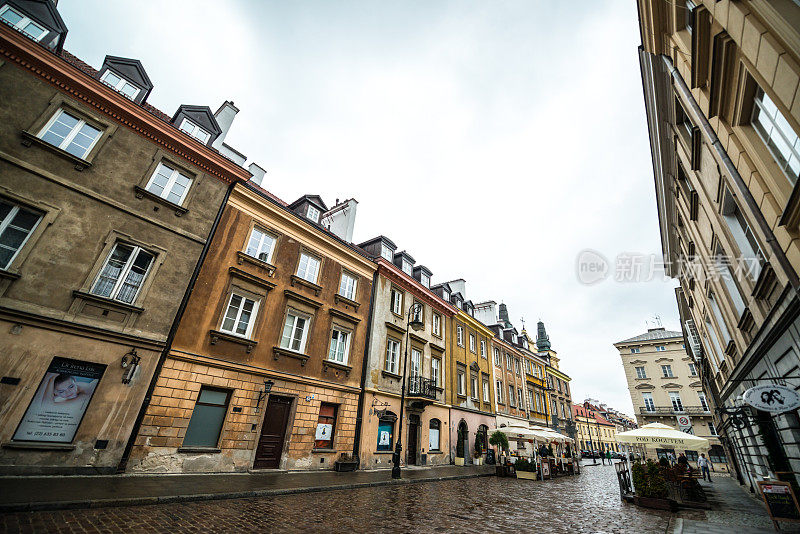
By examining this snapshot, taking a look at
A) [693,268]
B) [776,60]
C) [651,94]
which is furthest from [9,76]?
[693,268]

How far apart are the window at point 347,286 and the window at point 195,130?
8745mm

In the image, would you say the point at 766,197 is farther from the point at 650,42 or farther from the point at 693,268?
the point at 693,268

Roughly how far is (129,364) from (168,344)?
1.13m

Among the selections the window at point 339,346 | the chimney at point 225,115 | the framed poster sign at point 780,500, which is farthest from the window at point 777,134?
the chimney at point 225,115

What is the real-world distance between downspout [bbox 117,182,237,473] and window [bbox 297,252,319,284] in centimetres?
399

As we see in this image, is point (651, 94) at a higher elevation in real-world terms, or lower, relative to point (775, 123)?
higher

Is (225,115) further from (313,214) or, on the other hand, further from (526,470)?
(526,470)

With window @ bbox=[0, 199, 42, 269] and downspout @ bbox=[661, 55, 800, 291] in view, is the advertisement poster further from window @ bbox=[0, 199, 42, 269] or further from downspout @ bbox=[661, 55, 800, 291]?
downspout @ bbox=[661, 55, 800, 291]

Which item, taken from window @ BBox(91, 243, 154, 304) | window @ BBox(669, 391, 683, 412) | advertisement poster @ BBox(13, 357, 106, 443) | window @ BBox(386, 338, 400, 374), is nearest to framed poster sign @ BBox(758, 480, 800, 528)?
window @ BBox(386, 338, 400, 374)

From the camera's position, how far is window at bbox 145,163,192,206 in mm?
11953

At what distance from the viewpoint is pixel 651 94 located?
36.7 feet

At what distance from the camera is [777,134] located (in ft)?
19.0

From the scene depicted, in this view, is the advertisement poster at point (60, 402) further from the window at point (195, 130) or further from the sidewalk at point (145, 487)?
the window at point (195, 130)

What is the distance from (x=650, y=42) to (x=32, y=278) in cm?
1863
